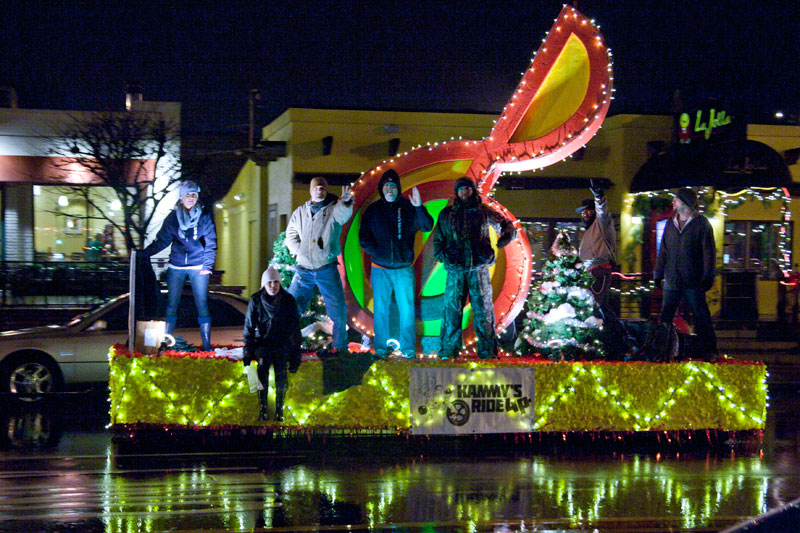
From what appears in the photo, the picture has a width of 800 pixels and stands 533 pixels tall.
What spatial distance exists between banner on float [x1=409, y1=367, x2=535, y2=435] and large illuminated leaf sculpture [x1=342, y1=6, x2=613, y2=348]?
4.97ft

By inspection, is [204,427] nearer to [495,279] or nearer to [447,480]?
[447,480]

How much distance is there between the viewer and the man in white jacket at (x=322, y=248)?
970 centimetres

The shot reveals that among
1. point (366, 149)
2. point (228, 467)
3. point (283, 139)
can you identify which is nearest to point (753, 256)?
point (366, 149)

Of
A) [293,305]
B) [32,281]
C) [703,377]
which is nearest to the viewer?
[293,305]

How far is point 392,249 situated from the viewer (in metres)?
9.73

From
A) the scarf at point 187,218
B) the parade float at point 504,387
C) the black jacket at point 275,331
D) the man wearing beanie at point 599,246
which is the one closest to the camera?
the black jacket at point 275,331

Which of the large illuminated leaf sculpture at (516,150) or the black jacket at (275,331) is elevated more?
the large illuminated leaf sculpture at (516,150)

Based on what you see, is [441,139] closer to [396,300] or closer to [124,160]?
[124,160]

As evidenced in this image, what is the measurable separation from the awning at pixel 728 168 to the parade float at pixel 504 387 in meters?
8.56

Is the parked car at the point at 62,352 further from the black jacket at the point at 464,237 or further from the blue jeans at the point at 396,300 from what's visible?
the black jacket at the point at 464,237

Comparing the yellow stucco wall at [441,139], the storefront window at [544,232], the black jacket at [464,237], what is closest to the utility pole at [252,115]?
the yellow stucco wall at [441,139]

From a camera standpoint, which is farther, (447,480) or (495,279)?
(495,279)

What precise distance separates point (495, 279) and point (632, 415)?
2.56m

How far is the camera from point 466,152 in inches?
424
